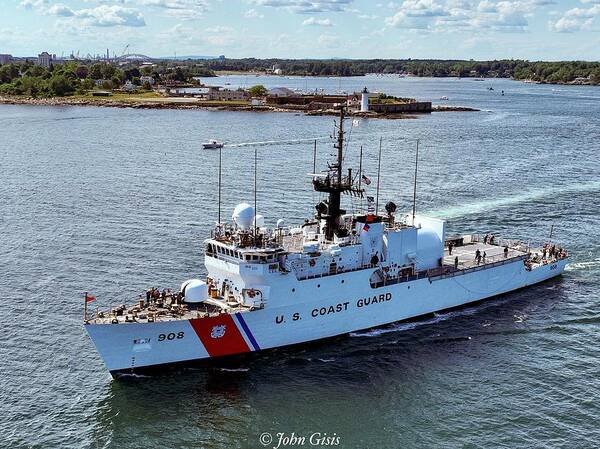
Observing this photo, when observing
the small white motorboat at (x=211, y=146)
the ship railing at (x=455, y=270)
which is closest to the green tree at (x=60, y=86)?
the small white motorboat at (x=211, y=146)

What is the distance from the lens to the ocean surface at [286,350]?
28.0 m

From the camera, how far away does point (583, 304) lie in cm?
4197

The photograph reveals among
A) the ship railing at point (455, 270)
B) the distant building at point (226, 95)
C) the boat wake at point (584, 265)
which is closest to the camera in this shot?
the ship railing at point (455, 270)

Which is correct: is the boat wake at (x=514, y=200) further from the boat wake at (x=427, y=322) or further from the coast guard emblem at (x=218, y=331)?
the coast guard emblem at (x=218, y=331)

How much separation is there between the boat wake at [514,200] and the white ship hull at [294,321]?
17710 millimetres

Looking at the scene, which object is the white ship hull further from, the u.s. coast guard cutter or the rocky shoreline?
the rocky shoreline

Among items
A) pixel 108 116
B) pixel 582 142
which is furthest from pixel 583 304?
pixel 108 116

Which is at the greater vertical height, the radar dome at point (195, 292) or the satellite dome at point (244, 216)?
the satellite dome at point (244, 216)

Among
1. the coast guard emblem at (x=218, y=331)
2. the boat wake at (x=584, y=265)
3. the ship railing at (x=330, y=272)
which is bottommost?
the boat wake at (x=584, y=265)

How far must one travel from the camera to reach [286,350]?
34.3 meters

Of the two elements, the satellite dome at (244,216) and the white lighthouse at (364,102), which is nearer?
the satellite dome at (244,216)

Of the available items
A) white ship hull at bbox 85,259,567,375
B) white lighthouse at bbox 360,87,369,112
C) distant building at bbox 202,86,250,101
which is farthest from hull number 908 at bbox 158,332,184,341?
distant building at bbox 202,86,250,101

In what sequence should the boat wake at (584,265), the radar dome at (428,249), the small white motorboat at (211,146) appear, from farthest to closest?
1. the small white motorboat at (211,146)
2. the boat wake at (584,265)
3. the radar dome at (428,249)

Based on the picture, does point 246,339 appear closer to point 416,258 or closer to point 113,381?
point 113,381
